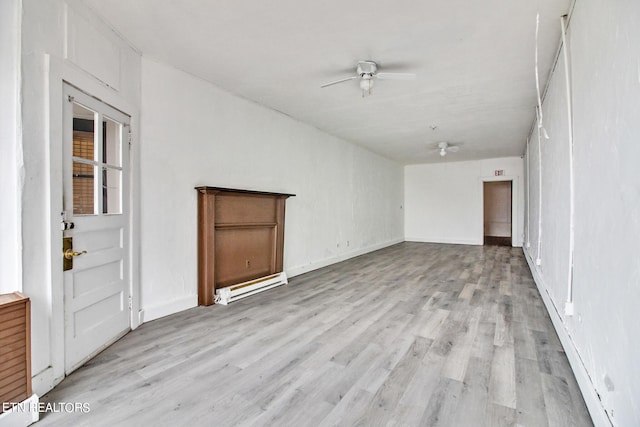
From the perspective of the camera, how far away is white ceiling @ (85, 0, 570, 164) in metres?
2.42

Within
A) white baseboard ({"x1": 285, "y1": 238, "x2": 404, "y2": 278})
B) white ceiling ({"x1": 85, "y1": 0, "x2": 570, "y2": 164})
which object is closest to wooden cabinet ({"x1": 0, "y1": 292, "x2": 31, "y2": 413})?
white ceiling ({"x1": 85, "y1": 0, "x2": 570, "y2": 164})

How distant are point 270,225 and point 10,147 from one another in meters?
3.15

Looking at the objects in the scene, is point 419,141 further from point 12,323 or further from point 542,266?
point 12,323

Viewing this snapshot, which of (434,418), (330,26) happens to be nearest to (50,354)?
(434,418)

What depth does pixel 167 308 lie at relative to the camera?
11.1 ft

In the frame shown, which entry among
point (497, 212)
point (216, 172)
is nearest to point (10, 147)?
Answer: point (216, 172)

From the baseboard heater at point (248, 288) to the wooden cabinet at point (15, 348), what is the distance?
6.87 ft

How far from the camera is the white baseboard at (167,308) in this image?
320cm

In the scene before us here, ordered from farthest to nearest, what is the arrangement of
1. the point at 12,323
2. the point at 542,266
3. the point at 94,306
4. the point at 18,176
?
the point at 542,266, the point at 94,306, the point at 18,176, the point at 12,323

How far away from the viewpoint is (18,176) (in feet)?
6.07

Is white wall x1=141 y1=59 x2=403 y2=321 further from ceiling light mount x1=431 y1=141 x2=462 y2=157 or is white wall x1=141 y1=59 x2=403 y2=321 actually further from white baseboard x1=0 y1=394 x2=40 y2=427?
ceiling light mount x1=431 y1=141 x2=462 y2=157

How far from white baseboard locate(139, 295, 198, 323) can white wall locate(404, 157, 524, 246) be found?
27.7 feet

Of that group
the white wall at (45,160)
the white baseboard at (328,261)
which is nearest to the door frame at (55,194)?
the white wall at (45,160)

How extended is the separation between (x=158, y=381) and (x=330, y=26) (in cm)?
301
